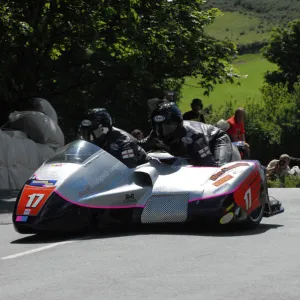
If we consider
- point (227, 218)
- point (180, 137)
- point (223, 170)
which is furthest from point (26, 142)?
point (227, 218)

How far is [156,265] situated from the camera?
290 inches

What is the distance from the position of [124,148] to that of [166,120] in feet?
2.45

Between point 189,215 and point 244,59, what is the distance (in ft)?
449

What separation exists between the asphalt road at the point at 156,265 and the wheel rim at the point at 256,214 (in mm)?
134

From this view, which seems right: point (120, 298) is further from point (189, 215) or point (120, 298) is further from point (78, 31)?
point (78, 31)

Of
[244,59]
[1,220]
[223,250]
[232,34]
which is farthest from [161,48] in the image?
[232,34]

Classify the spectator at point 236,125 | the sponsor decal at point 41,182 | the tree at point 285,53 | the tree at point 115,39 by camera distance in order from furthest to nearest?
the tree at point 285,53
the tree at point 115,39
the spectator at point 236,125
the sponsor decal at point 41,182

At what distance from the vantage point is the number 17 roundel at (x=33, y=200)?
29.9 ft

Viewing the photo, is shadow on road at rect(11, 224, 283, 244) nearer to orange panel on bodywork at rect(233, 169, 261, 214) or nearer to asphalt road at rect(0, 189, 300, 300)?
asphalt road at rect(0, 189, 300, 300)

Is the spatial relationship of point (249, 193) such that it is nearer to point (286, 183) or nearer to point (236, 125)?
point (236, 125)

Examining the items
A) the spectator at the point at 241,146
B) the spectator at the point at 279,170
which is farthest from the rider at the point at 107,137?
the spectator at the point at 279,170

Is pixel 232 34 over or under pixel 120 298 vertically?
under

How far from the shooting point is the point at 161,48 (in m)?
22.5

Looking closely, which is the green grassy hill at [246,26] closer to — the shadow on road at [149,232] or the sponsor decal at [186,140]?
the sponsor decal at [186,140]
